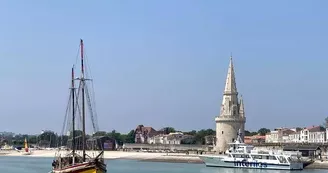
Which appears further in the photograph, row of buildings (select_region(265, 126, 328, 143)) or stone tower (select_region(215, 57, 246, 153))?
row of buildings (select_region(265, 126, 328, 143))

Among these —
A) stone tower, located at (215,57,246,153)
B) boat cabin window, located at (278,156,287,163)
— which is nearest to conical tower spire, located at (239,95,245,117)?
stone tower, located at (215,57,246,153)

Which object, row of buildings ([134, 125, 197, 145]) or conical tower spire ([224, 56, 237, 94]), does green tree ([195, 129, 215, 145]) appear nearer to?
row of buildings ([134, 125, 197, 145])

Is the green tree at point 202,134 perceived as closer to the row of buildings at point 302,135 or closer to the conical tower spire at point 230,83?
the row of buildings at point 302,135

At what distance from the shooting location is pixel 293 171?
75062mm

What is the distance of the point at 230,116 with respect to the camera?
106375 millimetres

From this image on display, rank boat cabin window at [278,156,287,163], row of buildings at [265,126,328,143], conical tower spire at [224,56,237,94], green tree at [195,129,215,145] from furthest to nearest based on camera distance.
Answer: green tree at [195,129,215,145]
row of buildings at [265,126,328,143]
conical tower spire at [224,56,237,94]
boat cabin window at [278,156,287,163]

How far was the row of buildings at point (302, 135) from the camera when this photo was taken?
128 metres

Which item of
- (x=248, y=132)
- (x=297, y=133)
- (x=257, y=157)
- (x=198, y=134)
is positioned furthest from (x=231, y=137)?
(x=248, y=132)

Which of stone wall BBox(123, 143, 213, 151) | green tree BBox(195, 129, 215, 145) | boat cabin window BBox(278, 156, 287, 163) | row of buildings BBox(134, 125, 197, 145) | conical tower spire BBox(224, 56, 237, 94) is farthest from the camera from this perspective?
row of buildings BBox(134, 125, 197, 145)

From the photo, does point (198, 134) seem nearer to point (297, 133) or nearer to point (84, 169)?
point (297, 133)

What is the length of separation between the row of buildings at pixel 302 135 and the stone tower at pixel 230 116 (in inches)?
888

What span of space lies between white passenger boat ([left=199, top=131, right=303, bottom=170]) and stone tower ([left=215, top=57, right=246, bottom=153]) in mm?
23333

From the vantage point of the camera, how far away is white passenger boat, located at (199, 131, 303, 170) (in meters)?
76.8

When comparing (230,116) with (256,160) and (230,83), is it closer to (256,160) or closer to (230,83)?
(230,83)
